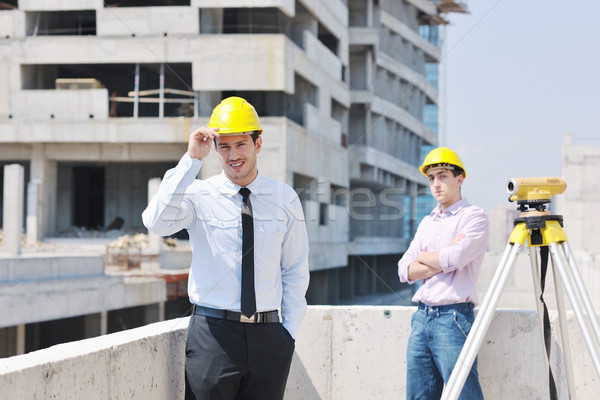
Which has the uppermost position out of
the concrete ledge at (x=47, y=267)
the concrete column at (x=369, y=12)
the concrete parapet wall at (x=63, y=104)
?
the concrete column at (x=369, y=12)

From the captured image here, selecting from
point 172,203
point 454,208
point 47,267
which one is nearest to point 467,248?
point 454,208

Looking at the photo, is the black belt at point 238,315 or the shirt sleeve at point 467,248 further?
the shirt sleeve at point 467,248

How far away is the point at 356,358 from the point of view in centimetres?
531

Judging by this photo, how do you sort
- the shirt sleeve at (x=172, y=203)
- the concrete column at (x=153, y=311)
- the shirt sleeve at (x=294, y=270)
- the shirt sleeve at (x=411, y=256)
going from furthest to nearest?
the concrete column at (x=153, y=311) < the shirt sleeve at (x=411, y=256) < the shirt sleeve at (x=294, y=270) < the shirt sleeve at (x=172, y=203)

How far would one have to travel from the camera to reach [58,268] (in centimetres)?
1644

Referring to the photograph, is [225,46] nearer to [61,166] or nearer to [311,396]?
[61,166]

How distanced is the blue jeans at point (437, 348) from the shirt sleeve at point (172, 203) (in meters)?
1.76

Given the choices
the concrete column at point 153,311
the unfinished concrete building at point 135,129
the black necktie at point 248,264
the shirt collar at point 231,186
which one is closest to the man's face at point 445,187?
the shirt collar at point 231,186

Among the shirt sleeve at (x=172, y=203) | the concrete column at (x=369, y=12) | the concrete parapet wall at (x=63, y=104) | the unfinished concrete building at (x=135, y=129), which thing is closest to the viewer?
the shirt sleeve at (x=172, y=203)

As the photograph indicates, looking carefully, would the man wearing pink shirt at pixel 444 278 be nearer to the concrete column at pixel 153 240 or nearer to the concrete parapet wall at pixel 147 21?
the concrete column at pixel 153 240

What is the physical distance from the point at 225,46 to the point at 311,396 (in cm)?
2151

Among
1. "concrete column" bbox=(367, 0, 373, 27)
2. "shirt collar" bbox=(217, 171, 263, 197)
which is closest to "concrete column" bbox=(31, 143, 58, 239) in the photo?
"concrete column" bbox=(367, 0, 373, 27)

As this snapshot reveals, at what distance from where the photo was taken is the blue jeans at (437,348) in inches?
159

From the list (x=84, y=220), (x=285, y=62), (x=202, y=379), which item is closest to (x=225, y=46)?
(x=285, y=62)
